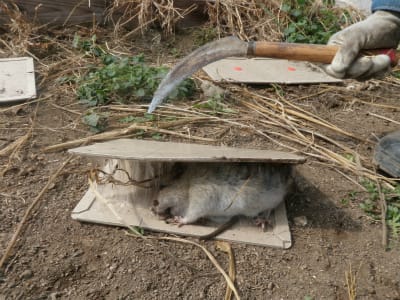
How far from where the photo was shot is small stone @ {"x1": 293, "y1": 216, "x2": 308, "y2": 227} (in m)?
2.32

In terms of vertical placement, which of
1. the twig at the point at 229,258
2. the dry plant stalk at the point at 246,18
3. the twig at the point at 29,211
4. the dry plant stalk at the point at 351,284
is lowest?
the dry plant stalk at the point at 351,284

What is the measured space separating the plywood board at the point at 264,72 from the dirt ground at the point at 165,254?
140 cm

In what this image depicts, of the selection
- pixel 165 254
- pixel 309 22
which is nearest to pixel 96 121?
pixel 165 254

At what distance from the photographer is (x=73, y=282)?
1900 mm

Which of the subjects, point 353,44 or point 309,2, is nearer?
point 353,44

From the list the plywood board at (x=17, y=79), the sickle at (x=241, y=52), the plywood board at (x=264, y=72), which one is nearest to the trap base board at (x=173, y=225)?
the sickle at (x=241, y=52)

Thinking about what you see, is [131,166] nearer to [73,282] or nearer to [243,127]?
[73,282]

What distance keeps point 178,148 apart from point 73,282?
0.78 meters

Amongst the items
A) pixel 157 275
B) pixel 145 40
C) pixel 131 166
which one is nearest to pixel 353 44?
pixel 131 166

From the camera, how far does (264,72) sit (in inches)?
161

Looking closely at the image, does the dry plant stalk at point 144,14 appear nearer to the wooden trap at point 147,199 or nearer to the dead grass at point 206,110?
the dead grass at point 206,110

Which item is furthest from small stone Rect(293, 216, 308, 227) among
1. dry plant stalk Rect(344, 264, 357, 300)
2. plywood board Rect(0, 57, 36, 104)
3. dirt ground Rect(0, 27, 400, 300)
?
plywood board Rect(0, 57, 36, 104)

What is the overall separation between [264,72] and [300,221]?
6.85 ft

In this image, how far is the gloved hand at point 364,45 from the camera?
2439 mm
